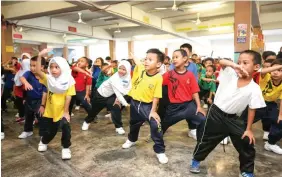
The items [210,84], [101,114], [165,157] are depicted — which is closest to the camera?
[165,157]

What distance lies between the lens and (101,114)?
16.4ft

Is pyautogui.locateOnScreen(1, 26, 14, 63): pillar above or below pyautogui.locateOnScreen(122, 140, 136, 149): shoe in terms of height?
above

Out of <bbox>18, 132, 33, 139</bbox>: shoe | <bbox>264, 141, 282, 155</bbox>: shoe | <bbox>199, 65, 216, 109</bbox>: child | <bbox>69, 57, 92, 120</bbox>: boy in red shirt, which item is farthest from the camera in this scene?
<bbox>199, 65, 216, 109</bbox>: child

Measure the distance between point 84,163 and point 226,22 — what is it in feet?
30.7

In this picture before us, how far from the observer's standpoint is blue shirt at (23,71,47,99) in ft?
10.6

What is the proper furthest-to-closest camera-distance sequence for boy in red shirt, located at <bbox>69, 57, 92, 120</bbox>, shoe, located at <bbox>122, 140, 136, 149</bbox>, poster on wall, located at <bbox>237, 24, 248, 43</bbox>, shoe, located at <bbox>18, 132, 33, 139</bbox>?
poster on wall, located at <bbox>237, 24, 248, 43</bbox>
boy in red shirt, located at <bbox>69, 57, 92, 120</bbox>
shoe, located at <bbox>18, 132, 33, 139</bbox>
shoe, located at <bbox>122, 140, 136, 149</bbox>

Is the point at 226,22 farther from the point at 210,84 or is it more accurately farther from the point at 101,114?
the point at 101,114

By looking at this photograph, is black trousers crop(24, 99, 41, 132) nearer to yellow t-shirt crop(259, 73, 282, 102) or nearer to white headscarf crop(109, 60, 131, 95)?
white headscarf crop(109, 60, 131, 95)

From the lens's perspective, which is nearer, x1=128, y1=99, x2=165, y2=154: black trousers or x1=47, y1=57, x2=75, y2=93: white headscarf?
x1=128, y1=99, x2=165, y2=154: black trousers

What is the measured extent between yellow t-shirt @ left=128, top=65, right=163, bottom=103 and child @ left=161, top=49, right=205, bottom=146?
200 mm

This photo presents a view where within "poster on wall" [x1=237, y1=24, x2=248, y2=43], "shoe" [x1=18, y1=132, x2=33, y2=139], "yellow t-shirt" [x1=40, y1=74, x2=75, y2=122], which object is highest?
"poster on wall" [x1=237, y1=24, x2=248, y2=43]

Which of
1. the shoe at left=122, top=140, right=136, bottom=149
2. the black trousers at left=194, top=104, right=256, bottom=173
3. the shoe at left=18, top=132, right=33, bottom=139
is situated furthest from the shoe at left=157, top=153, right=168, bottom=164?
the shoe at left=18, top=132, right=33, bottom=139

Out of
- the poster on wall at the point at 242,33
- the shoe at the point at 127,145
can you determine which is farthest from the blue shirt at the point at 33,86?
the poster on wall at the point at 242,33

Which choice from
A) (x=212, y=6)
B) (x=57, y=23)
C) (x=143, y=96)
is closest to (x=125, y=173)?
(x=143, y=96)
